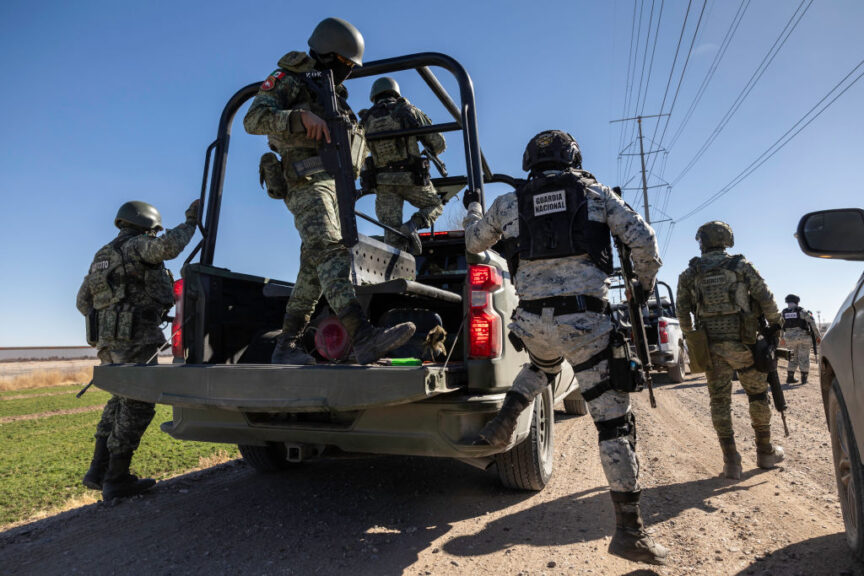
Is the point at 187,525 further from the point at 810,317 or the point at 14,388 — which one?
the point at 14,388

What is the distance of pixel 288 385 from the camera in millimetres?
2590

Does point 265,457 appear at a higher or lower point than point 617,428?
lower

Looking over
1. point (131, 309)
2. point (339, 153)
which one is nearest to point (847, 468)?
point (339, 153)

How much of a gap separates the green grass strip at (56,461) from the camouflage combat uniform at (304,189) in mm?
2881

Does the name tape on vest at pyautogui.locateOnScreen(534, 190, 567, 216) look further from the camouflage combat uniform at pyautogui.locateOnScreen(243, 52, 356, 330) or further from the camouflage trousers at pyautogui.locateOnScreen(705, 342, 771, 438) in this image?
the camouflage trousers at pyautogui.locateOnScreen(705, 342, 771, 438)

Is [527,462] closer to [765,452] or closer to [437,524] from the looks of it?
[437,524]

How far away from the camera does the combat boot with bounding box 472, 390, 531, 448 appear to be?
8.60 feet

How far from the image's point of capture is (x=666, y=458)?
14.9ft

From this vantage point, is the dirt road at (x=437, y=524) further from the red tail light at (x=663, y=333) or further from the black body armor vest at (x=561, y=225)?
the red tail light at (x=663, y=333)

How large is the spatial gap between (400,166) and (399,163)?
0.10ft

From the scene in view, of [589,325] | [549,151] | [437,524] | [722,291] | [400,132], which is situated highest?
[400,132]

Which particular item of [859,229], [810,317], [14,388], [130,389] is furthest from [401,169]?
[14,388]

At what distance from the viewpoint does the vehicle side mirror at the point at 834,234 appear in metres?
1.92

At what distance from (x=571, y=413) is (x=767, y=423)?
296 centimetres
